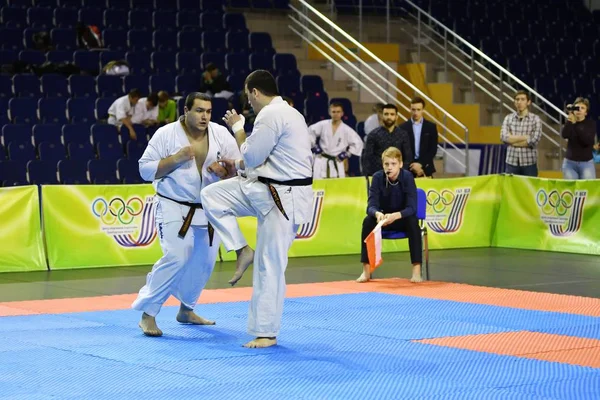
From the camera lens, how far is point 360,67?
767 inches

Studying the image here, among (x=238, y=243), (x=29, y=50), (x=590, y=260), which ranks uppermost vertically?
(x=29, y=50)

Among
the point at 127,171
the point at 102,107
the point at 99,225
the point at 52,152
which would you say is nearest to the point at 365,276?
the point at 99,225

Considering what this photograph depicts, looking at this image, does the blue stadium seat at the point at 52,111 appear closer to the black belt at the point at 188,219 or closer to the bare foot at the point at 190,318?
the bare foot at the point at 190,318

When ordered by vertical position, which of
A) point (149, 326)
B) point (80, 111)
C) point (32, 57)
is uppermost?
point (32, 57)

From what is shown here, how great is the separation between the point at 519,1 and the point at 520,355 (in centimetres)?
1775

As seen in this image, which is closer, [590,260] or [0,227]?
[0,227]

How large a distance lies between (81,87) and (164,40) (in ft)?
8.62

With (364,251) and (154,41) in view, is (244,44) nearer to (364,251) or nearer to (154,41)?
(154,41)

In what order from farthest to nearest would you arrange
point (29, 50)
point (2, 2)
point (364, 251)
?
point (2, 2)
point (29, 50)
point (364, 251)

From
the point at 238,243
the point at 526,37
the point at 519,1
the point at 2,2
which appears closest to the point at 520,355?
the point at 238,243

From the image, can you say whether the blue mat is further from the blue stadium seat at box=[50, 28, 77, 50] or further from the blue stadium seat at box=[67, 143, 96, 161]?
the blue stadium seat at box=[50, 28, 77, 50]

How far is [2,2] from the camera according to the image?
18.6 m

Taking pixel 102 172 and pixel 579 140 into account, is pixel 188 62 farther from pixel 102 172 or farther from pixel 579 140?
pixel 579 140

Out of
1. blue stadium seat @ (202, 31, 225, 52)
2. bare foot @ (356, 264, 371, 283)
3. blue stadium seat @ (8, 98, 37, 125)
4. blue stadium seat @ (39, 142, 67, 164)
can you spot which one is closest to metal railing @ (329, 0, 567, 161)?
blue stadium seat @ (202, 31, 225, 52)
